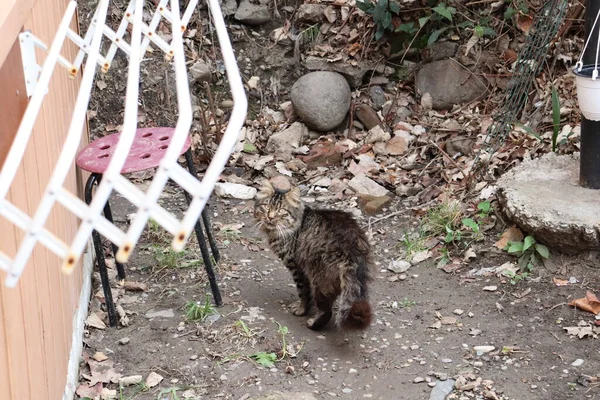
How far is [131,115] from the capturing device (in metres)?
1.76

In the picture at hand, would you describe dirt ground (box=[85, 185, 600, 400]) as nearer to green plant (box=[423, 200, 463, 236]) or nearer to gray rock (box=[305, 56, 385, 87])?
green plant (box=[423, 200, 463, 236])

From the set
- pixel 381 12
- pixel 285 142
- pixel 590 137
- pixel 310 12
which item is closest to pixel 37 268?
pixel 590 137

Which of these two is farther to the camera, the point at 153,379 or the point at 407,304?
the point at 407,304

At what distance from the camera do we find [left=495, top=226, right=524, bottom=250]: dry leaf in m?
5.30

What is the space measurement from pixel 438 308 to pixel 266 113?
Result: 11.2ft

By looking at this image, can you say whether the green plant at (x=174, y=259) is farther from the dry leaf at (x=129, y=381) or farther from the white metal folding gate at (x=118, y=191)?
the white metal folding gate at (x=118, y=191)

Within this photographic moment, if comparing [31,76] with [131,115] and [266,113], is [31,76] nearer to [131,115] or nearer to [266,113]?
[131,115]

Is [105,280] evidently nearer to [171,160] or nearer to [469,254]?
[469,254]

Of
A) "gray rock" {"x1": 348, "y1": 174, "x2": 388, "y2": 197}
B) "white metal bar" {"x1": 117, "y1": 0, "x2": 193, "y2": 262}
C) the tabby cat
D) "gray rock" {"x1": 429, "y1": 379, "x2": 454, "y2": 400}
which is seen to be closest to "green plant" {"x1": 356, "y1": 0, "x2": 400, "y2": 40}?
"gray rock" {"x1": 348, "y1": 174, "x2": 388, "y2": 197}

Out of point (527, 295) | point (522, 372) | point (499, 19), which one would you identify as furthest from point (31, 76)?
point (499, 19)

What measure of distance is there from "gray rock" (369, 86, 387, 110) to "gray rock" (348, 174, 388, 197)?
1.25 metres

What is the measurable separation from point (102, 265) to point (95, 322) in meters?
0.37

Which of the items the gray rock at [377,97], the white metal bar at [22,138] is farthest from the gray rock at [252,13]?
the white metal bar at [22,138]

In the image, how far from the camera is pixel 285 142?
24.1 feet
